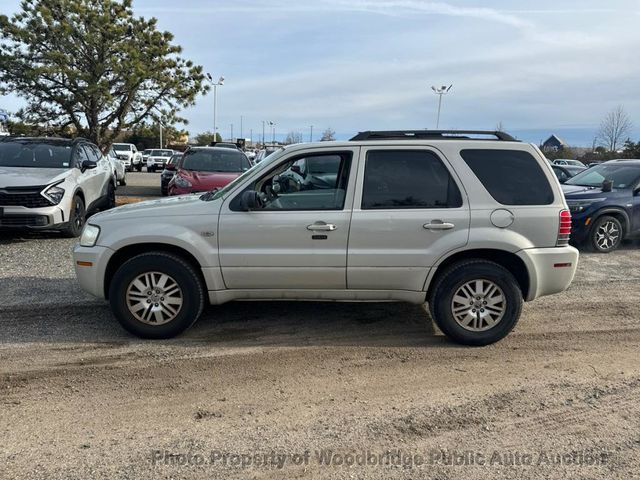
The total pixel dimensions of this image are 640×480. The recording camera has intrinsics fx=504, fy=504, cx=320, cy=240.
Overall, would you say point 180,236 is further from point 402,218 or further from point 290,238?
point 402,218

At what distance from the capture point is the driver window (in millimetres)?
4527

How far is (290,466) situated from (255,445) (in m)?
0.30

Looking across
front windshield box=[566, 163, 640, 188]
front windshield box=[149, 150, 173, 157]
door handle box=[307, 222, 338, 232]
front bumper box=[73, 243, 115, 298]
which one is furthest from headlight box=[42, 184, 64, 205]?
front windshield box=[149, 150, 173, 157]

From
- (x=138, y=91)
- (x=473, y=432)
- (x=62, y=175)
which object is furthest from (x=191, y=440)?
(x=138, y=91)

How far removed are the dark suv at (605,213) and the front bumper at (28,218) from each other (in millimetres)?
8647

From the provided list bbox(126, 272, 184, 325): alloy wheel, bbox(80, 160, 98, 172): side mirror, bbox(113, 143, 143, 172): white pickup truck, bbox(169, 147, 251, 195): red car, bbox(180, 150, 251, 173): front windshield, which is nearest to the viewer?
bbox(126, 272, 184, 325): alloy wheel

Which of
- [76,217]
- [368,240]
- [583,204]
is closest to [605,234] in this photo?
[583,204]

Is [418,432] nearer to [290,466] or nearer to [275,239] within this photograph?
[290,466]

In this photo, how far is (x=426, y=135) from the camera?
4.81 m

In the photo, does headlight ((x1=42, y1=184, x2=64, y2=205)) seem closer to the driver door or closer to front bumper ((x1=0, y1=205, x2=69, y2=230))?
front bumper ((x1=0, y1=205, x2=69, y2=230))

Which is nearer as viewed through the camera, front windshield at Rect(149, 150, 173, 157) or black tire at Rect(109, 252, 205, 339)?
black tire at Rect(109, 252, 205, 339)

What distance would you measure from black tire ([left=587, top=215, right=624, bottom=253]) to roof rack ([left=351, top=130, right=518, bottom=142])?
5.10 meters

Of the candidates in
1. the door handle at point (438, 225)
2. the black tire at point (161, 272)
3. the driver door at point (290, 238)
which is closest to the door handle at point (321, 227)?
the driver door at point (290, 238)

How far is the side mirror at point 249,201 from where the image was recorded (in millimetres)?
4402
